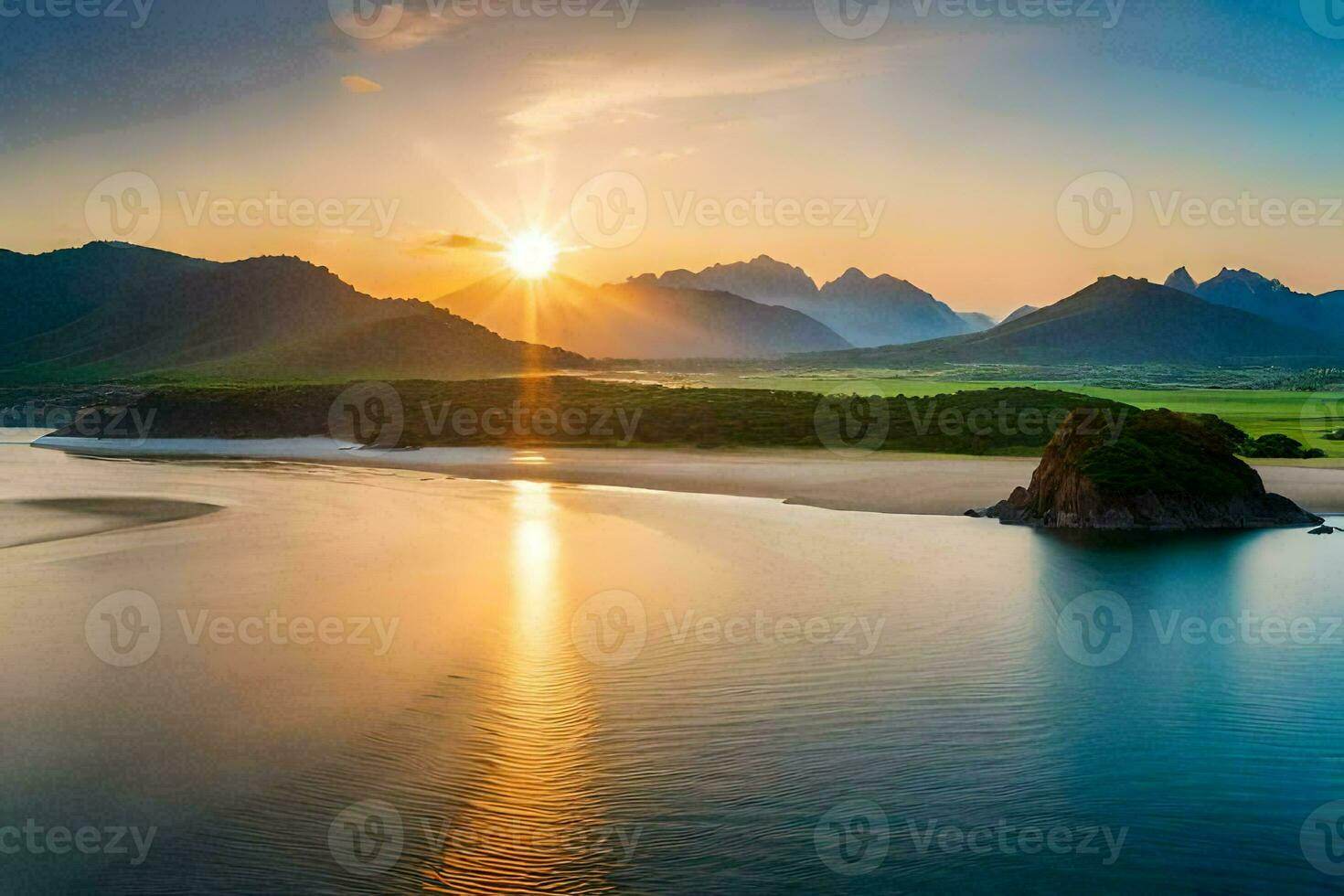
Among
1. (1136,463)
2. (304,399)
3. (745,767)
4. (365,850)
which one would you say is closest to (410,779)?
(365,850)

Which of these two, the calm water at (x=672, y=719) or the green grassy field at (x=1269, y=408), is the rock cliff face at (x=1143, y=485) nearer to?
the calm water at (x=672, y=719)

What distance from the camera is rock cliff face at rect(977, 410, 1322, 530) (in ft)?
109

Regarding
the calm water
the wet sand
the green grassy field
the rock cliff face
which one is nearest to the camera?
the calm water

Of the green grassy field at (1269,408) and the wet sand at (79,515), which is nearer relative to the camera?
the wet sand at (79,515)

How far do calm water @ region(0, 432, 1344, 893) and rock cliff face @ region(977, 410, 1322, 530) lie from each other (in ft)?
12.5

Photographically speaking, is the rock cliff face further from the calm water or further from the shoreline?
the calm water

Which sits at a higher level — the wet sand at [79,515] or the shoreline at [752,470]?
the shoreline at [752,470]

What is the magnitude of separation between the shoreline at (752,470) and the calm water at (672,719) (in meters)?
11.5

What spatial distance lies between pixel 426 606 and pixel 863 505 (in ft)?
67.3

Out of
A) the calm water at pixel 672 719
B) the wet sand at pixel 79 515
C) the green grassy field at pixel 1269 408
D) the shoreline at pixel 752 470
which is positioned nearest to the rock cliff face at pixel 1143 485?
the shoreline at pixel 752 470

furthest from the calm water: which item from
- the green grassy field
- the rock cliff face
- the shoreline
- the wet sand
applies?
the green grassy field

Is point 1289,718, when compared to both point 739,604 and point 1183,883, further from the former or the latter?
point 739,604

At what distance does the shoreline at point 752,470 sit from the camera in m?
40.6

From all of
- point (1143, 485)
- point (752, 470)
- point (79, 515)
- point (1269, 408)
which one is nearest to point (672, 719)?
point (1143, 485)
